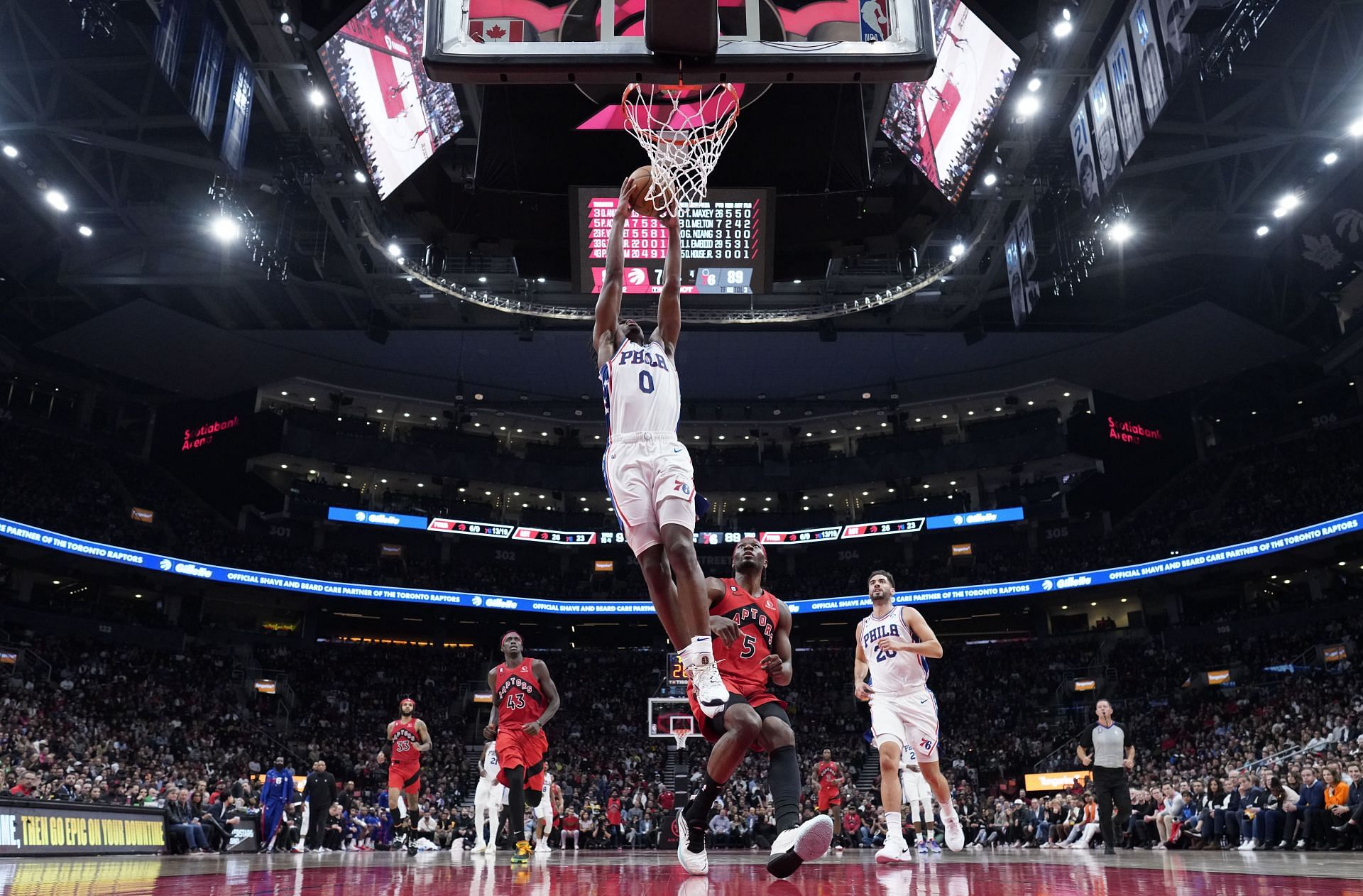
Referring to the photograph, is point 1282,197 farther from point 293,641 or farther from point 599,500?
point 293,641

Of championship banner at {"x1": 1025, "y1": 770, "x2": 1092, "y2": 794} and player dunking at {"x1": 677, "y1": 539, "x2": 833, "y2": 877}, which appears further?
championship banner at {"x1": 1025, "y1": 770, "x2": 1092, "y2": 794}

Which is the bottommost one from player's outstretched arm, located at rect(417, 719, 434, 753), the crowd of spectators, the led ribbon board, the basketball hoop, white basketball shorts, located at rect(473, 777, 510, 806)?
white basketball shorts, located at rect(473, 777, 510, 806)

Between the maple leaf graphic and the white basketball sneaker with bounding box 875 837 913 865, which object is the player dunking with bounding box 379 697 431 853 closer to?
the white basketball sneaker with bounding box 875 837 913 865

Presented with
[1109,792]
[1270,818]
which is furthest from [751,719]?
[1270,818]

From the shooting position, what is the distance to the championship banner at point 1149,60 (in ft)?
46.7

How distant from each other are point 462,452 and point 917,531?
1789cm

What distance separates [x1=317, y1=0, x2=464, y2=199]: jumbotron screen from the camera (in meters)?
14.9

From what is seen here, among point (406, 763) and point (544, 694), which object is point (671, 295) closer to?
point (544, 694)

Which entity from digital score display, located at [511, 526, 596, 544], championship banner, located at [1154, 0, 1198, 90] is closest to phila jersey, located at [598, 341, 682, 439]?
championship banner, located at [1154, 0, 1198, 90]

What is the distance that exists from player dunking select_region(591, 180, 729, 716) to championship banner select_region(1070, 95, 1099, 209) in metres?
13.4

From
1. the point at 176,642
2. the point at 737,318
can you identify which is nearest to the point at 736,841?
the point at 737,318

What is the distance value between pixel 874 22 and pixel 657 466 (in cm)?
298

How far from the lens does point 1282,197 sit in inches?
935

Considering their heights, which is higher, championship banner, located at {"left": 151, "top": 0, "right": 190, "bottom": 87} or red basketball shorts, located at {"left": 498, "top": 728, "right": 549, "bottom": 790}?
championship banner, located at {"left": 151, "top": 0, "right": 190, "bottom": 87}
